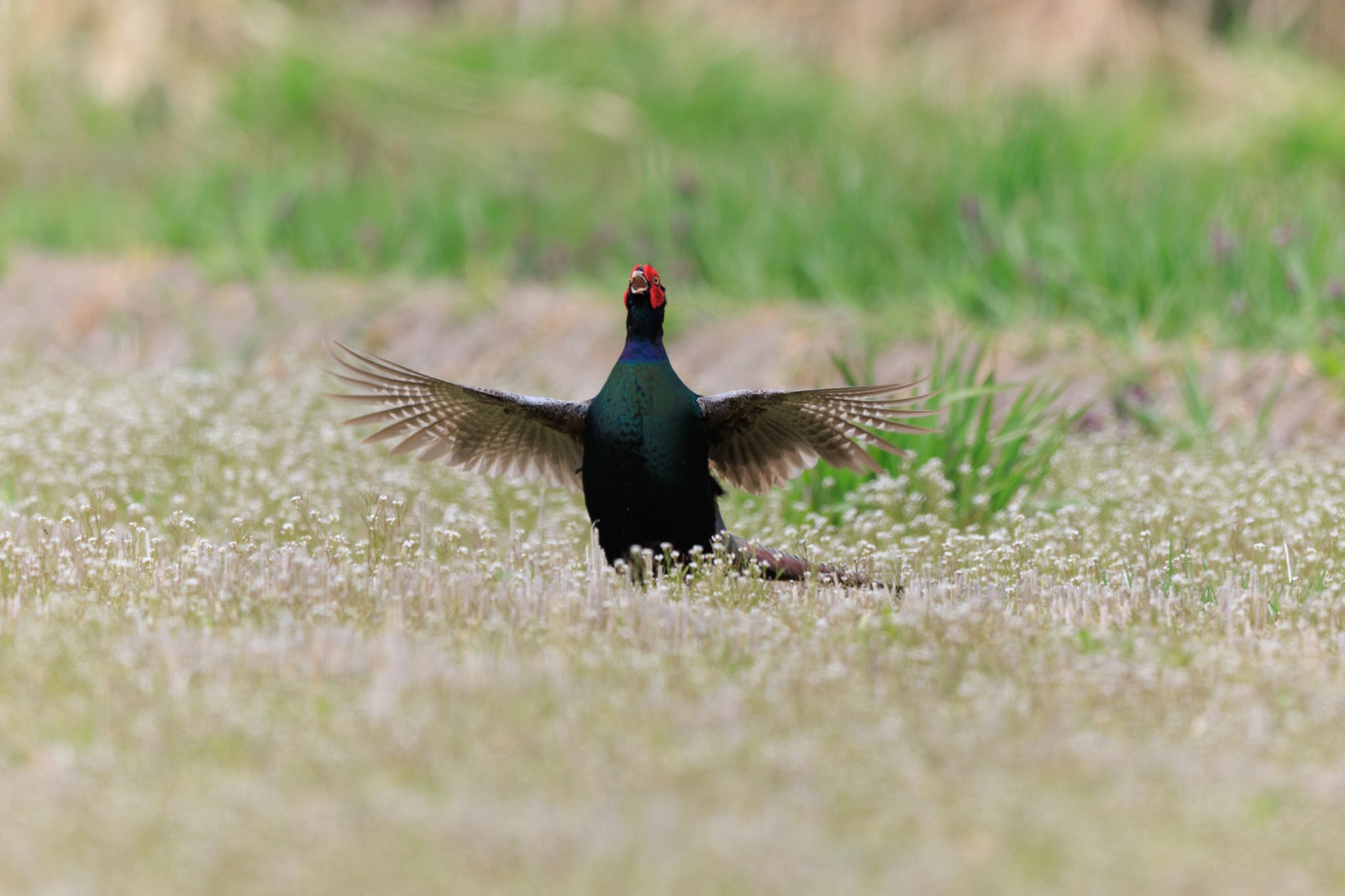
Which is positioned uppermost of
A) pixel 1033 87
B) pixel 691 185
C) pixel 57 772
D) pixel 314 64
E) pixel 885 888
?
pixel 314 64

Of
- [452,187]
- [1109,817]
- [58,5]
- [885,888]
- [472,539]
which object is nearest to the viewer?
[885,888]

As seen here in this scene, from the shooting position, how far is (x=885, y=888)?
312cm

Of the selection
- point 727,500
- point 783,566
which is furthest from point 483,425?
point 727,500

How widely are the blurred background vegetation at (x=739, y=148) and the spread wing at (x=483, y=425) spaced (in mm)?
3873

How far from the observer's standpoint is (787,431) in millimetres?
6102

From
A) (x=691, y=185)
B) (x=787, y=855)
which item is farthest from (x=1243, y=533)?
(x=691, y=185)

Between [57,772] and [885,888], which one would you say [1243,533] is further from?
[57,772]

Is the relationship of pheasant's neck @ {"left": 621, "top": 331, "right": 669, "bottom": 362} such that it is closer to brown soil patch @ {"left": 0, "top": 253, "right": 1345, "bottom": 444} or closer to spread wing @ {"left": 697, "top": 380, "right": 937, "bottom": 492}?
spread wing @ {"left": 697, "top": 380, "right": 937, "bottom": 492}

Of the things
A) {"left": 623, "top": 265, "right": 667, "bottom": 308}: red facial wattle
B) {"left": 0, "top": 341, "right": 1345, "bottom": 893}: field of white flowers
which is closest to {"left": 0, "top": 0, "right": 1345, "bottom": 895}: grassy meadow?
{"left": 0, "top": 341, "right": 1345, "bottom": 893}: field of white flowers

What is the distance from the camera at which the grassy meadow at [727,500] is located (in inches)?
134

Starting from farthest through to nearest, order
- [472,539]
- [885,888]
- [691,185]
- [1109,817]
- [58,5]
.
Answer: [58,5]
[691,185]
[472,539]
[1109,817]
[885,888]

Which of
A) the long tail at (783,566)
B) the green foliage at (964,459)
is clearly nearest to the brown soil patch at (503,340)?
the green foliage at (964,459)

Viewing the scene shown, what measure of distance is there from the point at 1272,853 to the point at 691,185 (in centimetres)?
874

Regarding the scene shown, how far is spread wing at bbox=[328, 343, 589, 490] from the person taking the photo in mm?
6055
